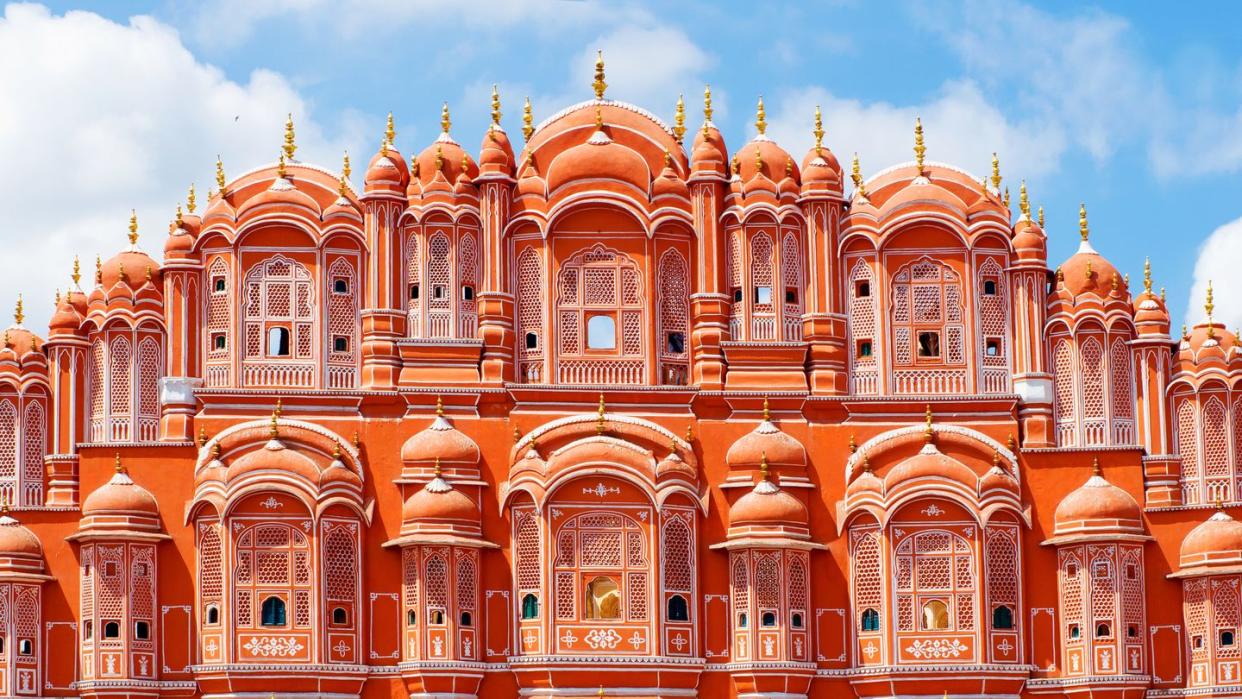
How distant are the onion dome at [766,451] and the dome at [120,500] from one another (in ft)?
29.5

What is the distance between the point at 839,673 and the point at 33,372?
1416 cm

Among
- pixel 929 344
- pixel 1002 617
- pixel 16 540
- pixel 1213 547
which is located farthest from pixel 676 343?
pixel 16 540

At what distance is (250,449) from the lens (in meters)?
41.6

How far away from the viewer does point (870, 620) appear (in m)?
41.7

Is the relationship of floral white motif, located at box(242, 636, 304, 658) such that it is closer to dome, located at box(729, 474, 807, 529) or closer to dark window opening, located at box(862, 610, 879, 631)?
dome, located at box(729, 474, 807, 529)

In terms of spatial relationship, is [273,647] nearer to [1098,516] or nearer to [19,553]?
[19,553]

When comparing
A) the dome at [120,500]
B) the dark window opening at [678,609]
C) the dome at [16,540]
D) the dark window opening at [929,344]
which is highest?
the dark window opening at [929,344]

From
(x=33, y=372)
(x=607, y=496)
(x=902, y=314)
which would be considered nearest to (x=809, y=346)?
Result: (x=902, y=314)

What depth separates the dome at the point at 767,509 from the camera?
135ft

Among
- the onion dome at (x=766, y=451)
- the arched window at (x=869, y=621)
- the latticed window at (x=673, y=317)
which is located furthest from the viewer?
the latticed window at (x=673, y=317)

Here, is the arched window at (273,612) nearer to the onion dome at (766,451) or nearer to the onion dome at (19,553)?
the onion dome at (19,553)

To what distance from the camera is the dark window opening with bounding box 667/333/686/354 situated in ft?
142

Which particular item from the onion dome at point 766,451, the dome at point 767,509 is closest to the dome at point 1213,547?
the dome at point 767,509

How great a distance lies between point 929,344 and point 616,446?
219 inches
